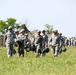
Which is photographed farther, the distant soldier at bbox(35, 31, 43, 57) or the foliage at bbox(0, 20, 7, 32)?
the foliage at bbox(0, 20, 7, 32)

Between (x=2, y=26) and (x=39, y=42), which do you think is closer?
(x=39, y=42)

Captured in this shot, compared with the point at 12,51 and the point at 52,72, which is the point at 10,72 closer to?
the point at 52,72

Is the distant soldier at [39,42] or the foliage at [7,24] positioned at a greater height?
the foliage at [7,24]

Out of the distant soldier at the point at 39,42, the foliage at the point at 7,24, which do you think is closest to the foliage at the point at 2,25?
the foliage at the point at 7,24

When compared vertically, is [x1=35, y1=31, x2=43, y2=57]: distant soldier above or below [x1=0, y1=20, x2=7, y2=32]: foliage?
below

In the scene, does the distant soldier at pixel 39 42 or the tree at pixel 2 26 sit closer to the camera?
the distant soldier at pixel 39 42

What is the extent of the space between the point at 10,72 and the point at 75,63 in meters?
4.50

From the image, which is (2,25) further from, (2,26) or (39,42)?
(39,42)

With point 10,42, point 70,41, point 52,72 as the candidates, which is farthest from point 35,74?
point 70,41

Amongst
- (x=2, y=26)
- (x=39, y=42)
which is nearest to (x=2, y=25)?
(x=2, y=26)

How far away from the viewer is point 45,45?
84.0 ft

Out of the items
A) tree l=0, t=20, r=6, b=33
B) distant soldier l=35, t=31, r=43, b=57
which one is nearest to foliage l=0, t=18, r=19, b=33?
tree l=0, t=20, r=6, b=33

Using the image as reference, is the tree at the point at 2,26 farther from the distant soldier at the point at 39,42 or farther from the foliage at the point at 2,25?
the distant soldier at the point at 39,42

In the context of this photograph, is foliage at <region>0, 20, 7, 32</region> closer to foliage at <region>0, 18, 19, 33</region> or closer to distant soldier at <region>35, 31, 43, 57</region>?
foliage at <region>0, 18, 19, 33</region>
